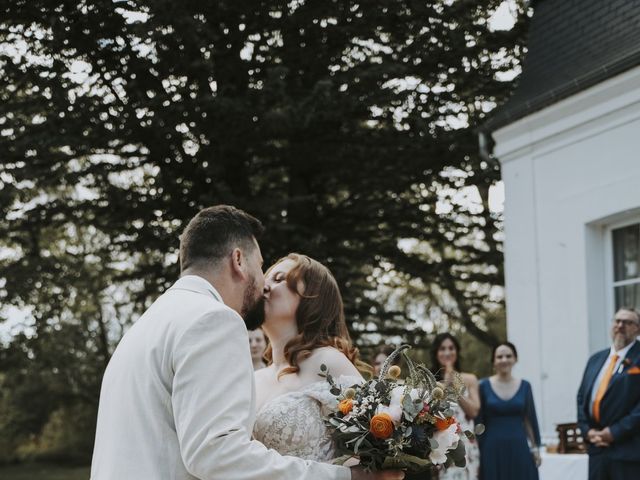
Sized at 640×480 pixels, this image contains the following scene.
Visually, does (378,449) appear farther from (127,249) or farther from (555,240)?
(127,249)

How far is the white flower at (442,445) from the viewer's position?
153 inches

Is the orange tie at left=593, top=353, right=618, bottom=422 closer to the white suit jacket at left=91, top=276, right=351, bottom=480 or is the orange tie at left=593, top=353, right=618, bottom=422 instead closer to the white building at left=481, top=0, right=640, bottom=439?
the white building at left=481, top=0, right=640, bottom=439

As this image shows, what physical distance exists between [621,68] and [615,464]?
12.7 ft

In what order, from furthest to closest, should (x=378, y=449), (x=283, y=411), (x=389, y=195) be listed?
(x=389, y=195) → (x=283, y=411) → (x=378, y=449)

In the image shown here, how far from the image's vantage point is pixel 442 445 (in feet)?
12.8

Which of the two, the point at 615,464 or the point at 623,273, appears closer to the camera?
the point at 615,464

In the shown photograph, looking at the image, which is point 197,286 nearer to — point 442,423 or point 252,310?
point 252,310

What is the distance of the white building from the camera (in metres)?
10.6

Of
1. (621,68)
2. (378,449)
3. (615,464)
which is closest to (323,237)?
(621,68)

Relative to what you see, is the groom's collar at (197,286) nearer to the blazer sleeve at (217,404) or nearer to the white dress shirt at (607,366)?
the blazer sleeve at (217,404)

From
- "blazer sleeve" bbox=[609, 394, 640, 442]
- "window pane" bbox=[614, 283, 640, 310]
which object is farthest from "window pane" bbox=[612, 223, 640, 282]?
"blazer sleeve" bbox=[609, 394, 640, 442]

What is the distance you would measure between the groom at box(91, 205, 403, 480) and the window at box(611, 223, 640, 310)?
7643mm

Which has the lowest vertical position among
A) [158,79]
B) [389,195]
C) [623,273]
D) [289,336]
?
[289,336]

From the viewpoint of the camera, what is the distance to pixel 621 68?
10219 mm
